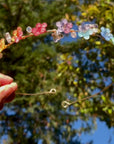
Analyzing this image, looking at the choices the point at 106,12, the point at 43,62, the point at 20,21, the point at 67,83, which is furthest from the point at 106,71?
the point at 20,21

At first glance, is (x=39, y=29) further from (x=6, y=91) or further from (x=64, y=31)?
(x=6, y=91)

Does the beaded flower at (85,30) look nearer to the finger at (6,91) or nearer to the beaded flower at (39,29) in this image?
the beaded flower at (39,29)

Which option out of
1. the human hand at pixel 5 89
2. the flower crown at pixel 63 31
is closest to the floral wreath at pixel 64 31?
the flower crown at pixel 63 31

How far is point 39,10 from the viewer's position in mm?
7184

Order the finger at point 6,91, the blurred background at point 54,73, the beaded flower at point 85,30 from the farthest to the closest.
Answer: the blurred background at point 54,73 < the beaded flower at point 85,30 < the finger at point 6,91

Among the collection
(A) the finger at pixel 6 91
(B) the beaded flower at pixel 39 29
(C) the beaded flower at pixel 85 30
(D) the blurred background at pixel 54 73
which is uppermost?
(B) the beaded flower at pixel 39 29

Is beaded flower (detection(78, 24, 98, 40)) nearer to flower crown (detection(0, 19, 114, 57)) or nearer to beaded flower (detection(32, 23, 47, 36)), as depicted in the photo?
flower crown (detection(0, 19, 114, 57))

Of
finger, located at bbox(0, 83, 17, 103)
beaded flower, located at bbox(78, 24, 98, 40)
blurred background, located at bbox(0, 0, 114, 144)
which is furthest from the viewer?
blurred background, located at bbox(0, 0, 114, 144)

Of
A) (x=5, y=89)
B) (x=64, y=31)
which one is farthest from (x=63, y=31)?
(x=5, y=89)

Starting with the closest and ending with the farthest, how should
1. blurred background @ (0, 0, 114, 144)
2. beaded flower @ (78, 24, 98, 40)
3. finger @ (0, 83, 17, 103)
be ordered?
1. finger @ (0, 83, 17, 103)
2. beaded flower @ (78, 24, 98, 40)
3. blurred background @ (0, 0, 114, 144)

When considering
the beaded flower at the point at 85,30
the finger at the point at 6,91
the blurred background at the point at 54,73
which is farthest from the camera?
the blurred background at the point at 54,73

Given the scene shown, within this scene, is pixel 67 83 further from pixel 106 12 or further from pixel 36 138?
pixel 36 138

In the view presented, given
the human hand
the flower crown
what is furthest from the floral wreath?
the human hand

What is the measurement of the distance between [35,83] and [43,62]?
462 mm
